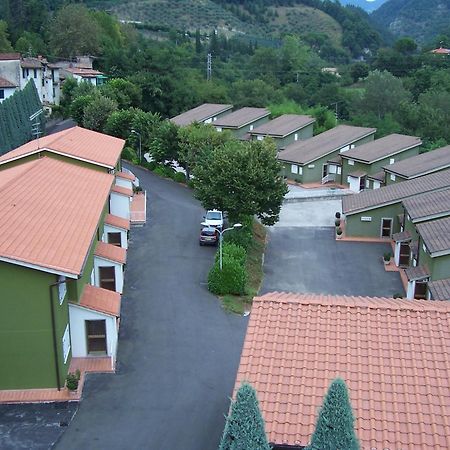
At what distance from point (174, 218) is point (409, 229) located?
1331 centimetres

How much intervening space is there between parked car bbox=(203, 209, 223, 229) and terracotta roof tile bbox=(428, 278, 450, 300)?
12392 mm

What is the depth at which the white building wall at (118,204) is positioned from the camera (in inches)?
1303

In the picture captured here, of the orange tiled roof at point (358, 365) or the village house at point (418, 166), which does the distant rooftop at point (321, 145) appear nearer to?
the village house at point (418, 166)

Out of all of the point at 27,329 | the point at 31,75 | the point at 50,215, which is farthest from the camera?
the point at 31,75

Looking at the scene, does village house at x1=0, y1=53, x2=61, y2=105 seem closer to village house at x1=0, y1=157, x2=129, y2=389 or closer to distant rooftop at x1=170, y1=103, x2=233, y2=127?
distant rooftop at x1=170, y1=103, x2=233, y2=127

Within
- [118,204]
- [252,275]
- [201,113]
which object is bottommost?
[252,275]

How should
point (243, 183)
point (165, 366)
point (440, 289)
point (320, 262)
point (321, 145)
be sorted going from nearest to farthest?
point (165, 366), point (440, 289), point (243, 183), point (320, 262), point (321, 145)

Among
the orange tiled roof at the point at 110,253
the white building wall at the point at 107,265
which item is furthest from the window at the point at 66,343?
the orange tiled roof at the point at 110,253

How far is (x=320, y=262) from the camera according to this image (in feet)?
107

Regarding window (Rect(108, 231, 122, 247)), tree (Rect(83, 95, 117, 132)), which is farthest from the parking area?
tree (Rect(83, 95, 117, 132))

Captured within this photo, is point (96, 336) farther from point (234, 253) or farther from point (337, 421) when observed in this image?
point (337, 421)

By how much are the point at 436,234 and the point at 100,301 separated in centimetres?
1606

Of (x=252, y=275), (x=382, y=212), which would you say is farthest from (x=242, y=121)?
(x=252, y=275)

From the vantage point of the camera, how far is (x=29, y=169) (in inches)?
1029
